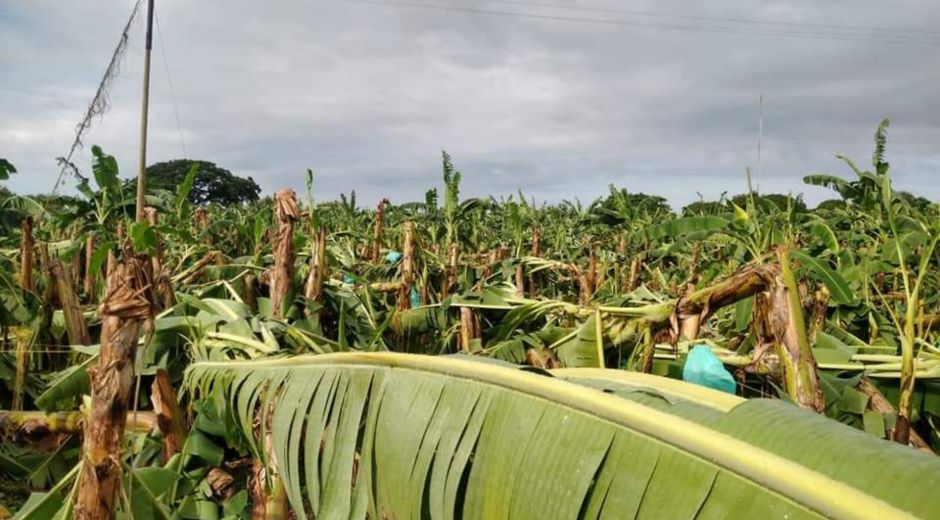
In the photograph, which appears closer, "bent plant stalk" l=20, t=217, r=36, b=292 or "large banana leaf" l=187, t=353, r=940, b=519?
"large banana leaf" l=187, t=353, r=940, b=519

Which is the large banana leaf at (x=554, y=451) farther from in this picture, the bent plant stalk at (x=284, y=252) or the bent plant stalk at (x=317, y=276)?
the bent plant stalk at (x=317, y=276)

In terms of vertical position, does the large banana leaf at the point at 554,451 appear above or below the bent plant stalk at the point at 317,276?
below

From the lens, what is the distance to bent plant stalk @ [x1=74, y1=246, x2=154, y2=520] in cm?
113

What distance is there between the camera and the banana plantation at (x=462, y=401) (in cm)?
83

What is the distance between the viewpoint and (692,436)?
0.84 metres

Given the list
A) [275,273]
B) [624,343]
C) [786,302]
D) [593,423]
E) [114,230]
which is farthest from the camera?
[114,230]

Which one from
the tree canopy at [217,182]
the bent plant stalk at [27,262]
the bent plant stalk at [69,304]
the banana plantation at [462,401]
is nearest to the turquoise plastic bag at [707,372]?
the banana plantation at [462,401]

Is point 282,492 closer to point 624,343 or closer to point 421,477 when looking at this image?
point 421,477

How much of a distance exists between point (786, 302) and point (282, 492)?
1.22 metres

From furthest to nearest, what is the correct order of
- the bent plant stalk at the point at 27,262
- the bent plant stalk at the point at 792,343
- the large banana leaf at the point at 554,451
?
the bent plant stalk at the point at 27,262 → the bent plant stalk at the point at 792,343 → the large banana leaf at the point at 554,451

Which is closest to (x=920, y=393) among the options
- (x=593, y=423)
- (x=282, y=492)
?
(x=593, y=423)

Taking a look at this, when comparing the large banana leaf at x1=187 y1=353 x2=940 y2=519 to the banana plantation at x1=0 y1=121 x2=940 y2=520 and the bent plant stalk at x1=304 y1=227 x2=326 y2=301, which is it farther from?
the bent plant stalk at x1=304 y1=227 x2=326 y2=301

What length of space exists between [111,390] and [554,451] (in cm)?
77

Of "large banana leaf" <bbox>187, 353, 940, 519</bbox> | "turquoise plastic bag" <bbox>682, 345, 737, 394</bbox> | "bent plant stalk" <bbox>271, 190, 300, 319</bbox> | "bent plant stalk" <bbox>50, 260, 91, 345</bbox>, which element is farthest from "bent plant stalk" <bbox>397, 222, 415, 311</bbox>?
"large banana leaf" <bbox>187, 353, 940, 519</bbox>
